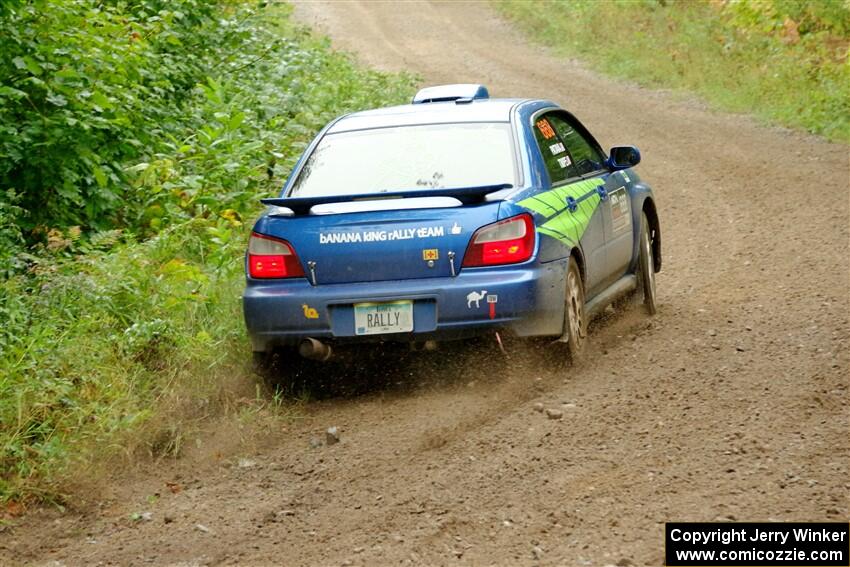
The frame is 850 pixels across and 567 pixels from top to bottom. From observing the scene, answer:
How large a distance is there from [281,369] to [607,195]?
8.35 ft

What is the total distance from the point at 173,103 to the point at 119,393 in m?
6.46

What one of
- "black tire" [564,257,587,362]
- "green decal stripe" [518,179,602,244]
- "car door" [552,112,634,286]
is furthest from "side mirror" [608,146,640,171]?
"black tire" [564,257,587,362]

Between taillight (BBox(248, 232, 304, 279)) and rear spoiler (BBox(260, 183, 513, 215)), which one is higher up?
rear spoiler (BBox(260, 183, 513, 215))

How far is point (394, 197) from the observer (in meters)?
7.00

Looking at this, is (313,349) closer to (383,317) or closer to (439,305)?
(383,317)

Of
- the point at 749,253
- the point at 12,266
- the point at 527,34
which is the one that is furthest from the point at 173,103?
the point at 527,34

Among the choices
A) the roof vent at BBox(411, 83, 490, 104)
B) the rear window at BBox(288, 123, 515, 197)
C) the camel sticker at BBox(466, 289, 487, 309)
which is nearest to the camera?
the camel sticker at BBox(466, 289, 487, 309)

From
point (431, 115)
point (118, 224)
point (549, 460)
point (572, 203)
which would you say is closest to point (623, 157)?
point (572, 203)

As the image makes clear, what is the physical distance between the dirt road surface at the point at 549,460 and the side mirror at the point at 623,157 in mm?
1059

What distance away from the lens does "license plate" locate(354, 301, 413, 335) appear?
6863 mm

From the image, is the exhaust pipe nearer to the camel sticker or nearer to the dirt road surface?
the dirt road surface

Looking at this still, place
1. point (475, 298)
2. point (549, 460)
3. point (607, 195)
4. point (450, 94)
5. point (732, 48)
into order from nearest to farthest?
point (549, 460)
point (475, 298)
point (607, 195)
point (450, 94)
point (732, 48)

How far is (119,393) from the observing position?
690 centimetres

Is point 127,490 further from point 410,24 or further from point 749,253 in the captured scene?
point 410,24
